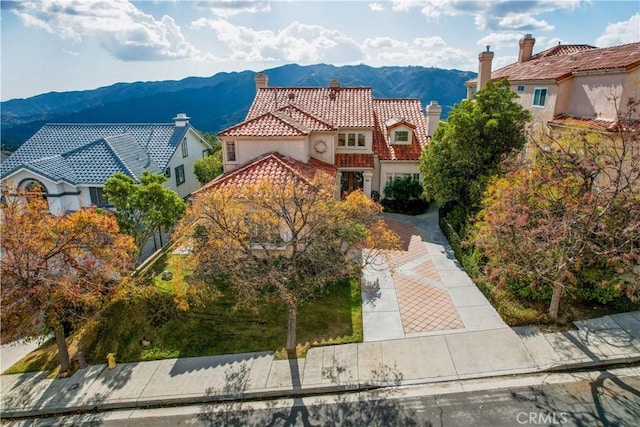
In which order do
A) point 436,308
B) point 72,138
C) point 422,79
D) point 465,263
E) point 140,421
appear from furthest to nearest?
point 422,79
point 72,138
point 465,263
point 436,308
point 140,421

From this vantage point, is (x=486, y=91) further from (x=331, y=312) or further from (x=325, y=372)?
(x=325, y=372)

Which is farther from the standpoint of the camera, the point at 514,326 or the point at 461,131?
the point at 461,131

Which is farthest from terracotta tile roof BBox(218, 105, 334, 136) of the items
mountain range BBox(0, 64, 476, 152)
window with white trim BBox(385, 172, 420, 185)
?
mountain range BBox(0, 64, 476, 152)

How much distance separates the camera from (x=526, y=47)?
105ft

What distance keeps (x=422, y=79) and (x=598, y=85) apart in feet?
350

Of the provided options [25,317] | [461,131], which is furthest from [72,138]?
[461,131]

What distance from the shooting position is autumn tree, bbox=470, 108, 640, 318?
1265 cm

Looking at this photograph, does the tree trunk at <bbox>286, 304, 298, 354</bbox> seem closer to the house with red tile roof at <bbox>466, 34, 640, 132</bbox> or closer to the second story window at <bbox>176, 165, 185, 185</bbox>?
the house with red tile roof at <bbox>466, 34, 640, 132</bbox>

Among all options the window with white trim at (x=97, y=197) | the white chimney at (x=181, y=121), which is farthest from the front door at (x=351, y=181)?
the white chimney at (x=181, y=121)

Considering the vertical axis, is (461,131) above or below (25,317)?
above

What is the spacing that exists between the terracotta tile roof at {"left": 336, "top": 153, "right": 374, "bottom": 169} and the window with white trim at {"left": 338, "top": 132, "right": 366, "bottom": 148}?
0.72 metres

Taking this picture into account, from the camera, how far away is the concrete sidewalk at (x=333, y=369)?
12.3 meters

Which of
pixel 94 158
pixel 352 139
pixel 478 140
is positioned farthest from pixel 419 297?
pixel 94 158

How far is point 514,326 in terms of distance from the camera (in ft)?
46.2
